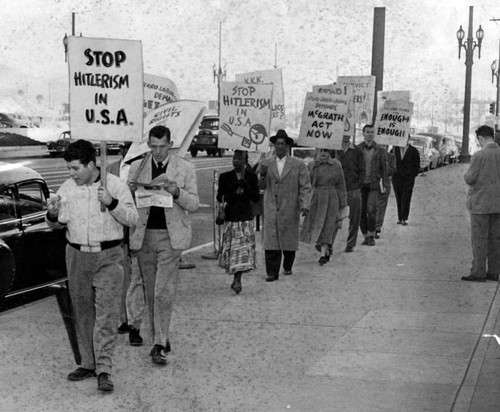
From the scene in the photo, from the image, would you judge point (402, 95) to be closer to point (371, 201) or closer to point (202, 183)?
point (371, 201)

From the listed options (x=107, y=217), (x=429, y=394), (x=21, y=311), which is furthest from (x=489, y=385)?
(x=21, y=311)

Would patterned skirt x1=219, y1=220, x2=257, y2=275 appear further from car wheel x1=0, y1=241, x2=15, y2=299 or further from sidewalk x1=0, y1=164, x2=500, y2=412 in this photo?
car wheel x1=0, y1=241, x2=15, y2=299

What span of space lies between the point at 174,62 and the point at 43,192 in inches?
6729

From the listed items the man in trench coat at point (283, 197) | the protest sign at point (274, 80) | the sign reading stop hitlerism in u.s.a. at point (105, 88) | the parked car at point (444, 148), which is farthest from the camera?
the parked car at point (444, 148)

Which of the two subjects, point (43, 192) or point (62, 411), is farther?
point (43, 192)

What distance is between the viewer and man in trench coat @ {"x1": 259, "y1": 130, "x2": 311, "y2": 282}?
13219 mm

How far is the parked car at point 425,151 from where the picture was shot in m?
44.5

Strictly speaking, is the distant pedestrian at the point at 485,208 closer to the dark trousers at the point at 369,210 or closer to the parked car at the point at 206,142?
the dark trousers at the point at 369,210

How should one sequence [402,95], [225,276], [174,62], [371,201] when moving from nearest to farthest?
1. [225,276]
2. [371,201]
3. [402,95]
4. [174,62]

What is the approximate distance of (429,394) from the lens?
295 inches

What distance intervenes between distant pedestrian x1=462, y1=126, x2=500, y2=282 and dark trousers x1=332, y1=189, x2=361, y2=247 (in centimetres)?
309

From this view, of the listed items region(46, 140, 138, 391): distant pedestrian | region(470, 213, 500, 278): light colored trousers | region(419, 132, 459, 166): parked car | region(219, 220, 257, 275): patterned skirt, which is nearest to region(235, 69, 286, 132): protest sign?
region(470, 213, 500, 278): light colored trousers

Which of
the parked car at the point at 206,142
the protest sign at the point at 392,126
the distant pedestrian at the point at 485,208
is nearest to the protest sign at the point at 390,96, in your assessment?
the protest sign at the point at 392,126

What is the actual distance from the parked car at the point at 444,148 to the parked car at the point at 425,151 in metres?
2.04
